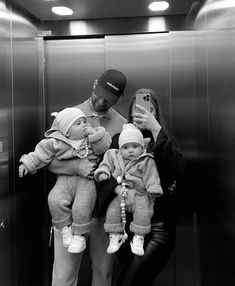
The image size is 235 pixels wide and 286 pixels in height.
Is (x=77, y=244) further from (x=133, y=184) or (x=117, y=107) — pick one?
(x=117, y=107)

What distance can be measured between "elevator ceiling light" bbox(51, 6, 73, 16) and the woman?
0.97 metres

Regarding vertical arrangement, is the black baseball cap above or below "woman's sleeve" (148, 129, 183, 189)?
above

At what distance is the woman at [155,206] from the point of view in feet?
6.19

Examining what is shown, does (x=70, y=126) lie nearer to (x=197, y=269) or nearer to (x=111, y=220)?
(x=111, y=220)

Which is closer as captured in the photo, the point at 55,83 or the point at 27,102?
the point at 27,102

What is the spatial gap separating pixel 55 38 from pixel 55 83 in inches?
13.3

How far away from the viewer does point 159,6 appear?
7.97 ft

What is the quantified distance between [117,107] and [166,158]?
946mm

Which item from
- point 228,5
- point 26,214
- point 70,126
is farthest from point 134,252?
point 228,5

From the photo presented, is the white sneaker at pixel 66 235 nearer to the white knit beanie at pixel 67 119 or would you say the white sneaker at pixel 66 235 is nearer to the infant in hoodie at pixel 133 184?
the infant in hoodie at pixel 133 184

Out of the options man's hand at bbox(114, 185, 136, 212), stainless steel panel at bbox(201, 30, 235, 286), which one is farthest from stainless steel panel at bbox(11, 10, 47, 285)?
stainless steel panel at bbox(201, 30, 235, 286)

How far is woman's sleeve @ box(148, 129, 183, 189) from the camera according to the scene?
1873mm

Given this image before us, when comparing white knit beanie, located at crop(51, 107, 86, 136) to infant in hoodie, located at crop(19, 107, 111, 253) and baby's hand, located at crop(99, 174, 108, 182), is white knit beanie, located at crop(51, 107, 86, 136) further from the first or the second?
baby's hand, located at crop(99, 174, 108, 182)

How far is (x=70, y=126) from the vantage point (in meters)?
1.99
